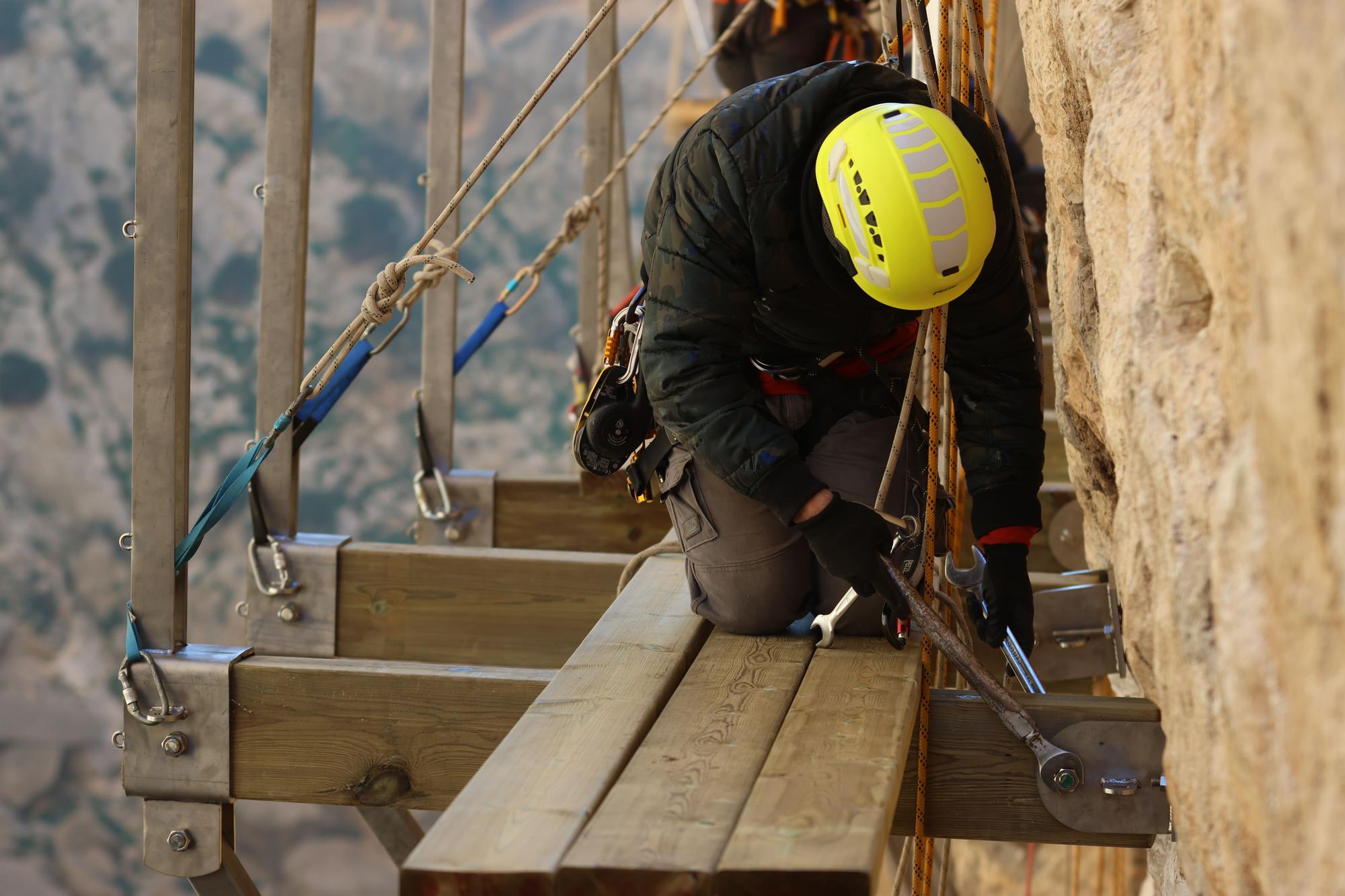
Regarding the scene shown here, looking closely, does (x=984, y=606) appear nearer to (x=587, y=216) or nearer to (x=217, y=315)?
(x=587, y=216)

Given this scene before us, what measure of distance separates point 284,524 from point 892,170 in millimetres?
1874

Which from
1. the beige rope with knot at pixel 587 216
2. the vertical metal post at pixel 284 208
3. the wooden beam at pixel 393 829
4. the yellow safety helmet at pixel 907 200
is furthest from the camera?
the beige rope with knot at pixel 587 216

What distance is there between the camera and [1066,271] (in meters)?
2.03

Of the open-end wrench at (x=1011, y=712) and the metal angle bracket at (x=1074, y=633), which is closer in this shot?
the open-end wrench at (x=1011, y=712)

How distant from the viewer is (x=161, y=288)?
7.43ft

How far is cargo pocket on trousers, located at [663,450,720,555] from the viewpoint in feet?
7.52

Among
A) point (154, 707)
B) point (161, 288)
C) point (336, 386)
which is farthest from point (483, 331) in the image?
point (154, 707)

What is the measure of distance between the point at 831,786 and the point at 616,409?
1008 millimetres

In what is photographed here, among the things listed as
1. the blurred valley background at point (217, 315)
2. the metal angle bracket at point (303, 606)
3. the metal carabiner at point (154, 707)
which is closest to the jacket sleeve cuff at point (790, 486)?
the metal carabiner at point (154, 707)

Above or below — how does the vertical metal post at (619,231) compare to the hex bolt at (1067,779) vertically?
above

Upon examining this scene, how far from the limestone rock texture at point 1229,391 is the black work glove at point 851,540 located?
361 millimetres

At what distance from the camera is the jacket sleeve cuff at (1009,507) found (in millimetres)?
2176

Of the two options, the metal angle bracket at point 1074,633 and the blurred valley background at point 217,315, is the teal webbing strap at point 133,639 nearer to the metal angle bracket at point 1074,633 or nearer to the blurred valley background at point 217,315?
the metal angle bracket at point 1074,633

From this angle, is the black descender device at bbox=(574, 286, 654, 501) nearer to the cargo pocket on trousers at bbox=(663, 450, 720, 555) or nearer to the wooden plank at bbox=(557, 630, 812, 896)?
the cargo pocket on trousers at bbox=(663, 450, 720, 555)
